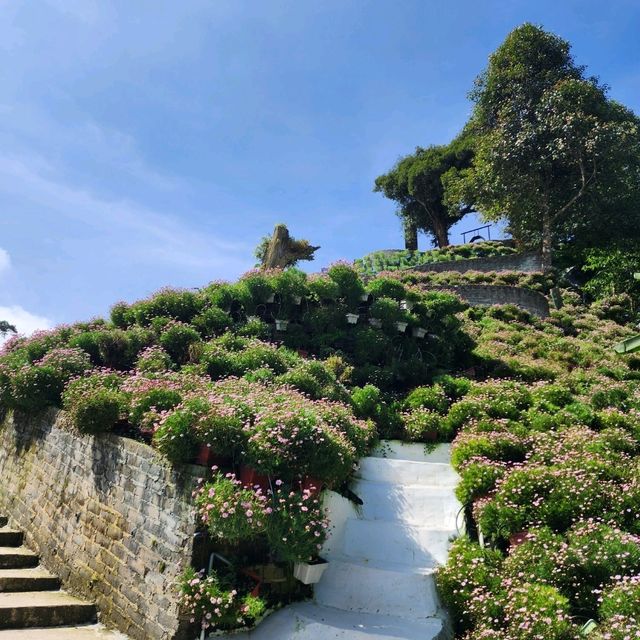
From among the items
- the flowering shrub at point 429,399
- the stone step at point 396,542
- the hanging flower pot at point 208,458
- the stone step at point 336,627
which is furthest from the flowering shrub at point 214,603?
the flowering shrub at point 429,399

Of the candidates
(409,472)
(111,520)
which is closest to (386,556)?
(409,472)

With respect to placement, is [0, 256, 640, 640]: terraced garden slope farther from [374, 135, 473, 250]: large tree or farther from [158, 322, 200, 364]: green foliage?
[374, 135, 473, 250]: large tree

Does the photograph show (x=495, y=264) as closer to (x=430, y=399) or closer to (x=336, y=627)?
(x=430, y=399)

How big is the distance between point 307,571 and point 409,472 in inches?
104

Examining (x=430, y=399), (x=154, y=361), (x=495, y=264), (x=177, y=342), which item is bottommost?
(x=430, y=399)

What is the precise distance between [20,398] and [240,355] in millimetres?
3431

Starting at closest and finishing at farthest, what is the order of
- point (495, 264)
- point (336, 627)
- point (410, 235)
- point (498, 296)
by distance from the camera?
point (336, 627) → point (498, 296) → point (495, 264) → point (410, 235)

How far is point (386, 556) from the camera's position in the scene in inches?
234

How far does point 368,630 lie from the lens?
462 centimetres

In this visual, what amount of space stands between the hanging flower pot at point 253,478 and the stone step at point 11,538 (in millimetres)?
4878

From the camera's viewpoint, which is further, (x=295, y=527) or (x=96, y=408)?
(x=96, y=408)

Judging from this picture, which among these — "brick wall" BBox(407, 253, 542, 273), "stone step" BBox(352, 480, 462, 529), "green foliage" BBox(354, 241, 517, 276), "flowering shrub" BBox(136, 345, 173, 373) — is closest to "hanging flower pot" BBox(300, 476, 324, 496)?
"stone step" BBox(352, 480, 462, 529)

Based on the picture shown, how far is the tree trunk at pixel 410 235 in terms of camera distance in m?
40.0

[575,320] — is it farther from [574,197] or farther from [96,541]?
[96,541]
